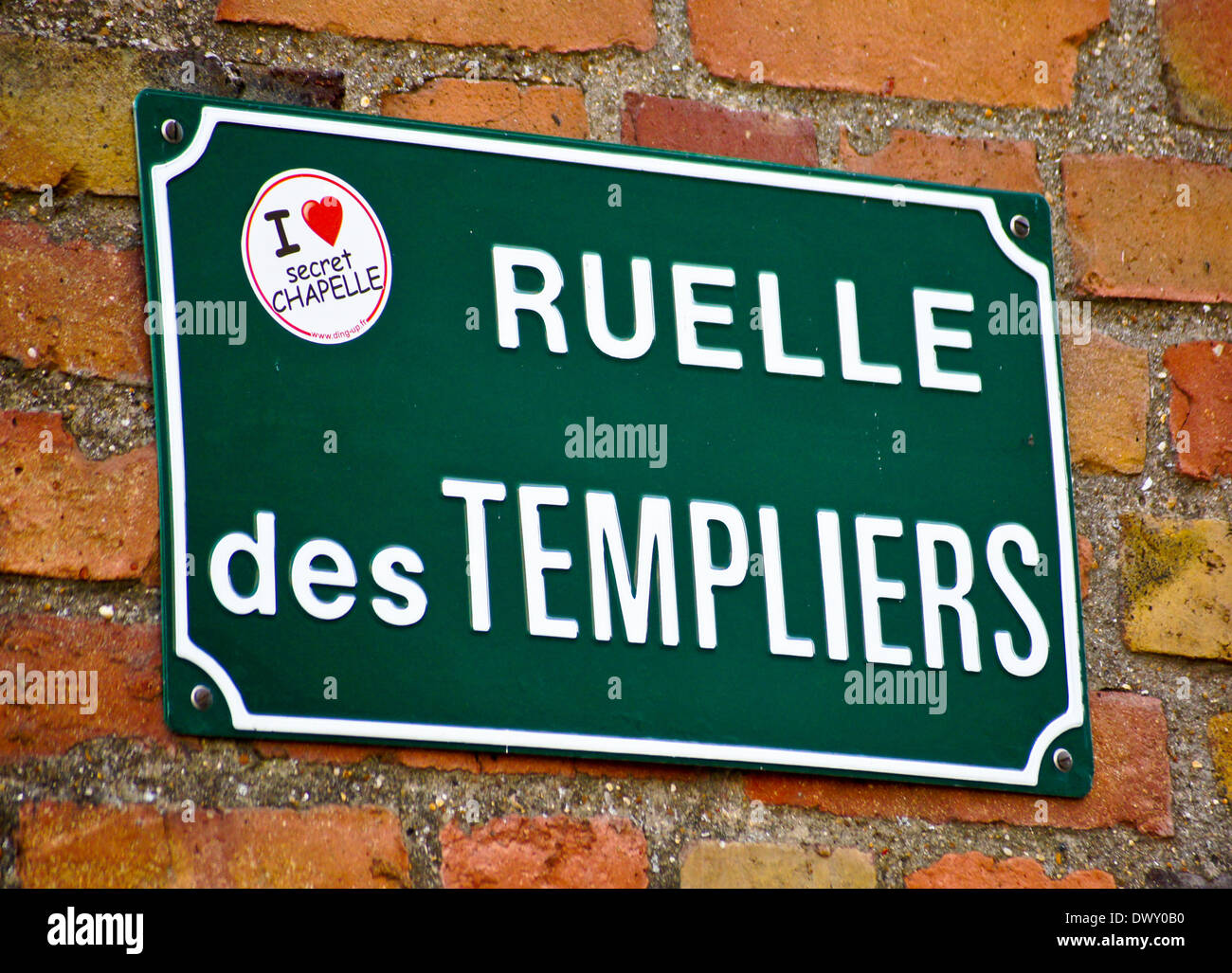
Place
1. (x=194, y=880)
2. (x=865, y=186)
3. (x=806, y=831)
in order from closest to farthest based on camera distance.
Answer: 1. (x=194, y=880)
2. (x=806, y=831)
3. (x=865, y=186)

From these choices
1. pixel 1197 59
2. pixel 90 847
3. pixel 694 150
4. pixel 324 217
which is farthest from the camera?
pixel 1197 59

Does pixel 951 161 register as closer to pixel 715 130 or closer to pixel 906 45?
pixel 906 45

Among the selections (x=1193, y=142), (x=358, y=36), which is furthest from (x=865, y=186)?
(x=358, y=36)

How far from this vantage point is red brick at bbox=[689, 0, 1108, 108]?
1105 mm

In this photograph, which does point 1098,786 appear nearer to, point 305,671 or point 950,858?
point 950,858

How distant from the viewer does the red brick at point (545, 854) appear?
924 millimetres

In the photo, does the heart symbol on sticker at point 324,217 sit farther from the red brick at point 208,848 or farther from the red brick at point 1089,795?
the red brick at point 1089,795

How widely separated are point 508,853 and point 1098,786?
1.67 ft

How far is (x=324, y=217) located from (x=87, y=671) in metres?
0.39

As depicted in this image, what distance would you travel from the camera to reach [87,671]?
2.92ft

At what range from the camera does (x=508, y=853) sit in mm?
933

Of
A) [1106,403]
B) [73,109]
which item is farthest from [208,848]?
[1106,403]

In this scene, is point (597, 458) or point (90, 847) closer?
point (90, 847)

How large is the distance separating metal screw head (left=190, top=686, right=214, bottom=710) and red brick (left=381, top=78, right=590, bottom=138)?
489 mm
